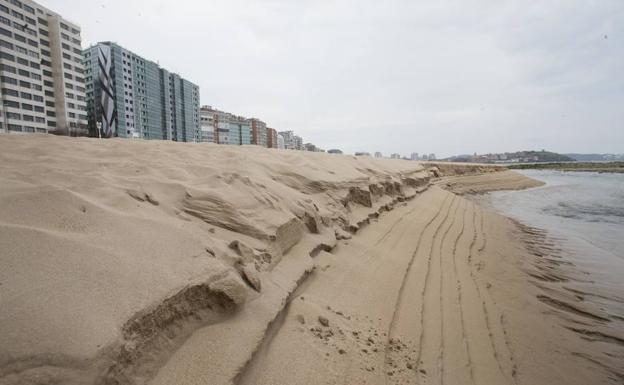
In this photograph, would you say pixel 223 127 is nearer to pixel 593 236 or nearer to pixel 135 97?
pixel 135 97

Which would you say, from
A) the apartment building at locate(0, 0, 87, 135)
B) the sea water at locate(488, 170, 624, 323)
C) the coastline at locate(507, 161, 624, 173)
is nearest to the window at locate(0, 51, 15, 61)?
the apartment building at locate(0, 0, 87, 135)

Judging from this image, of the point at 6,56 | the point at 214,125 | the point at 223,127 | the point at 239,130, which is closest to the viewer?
the point at 6,56

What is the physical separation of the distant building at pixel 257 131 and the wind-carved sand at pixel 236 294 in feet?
258

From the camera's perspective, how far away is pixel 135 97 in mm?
48781

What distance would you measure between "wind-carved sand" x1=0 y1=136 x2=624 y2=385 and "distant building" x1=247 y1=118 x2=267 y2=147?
258ft

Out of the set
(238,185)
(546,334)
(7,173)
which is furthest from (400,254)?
(7,173)

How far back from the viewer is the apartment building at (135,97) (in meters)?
39.8

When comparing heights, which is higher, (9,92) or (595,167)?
(9,92)

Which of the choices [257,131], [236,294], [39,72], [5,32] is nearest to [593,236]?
[236,294]

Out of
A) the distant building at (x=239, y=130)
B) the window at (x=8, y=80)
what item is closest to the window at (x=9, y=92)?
the window at (x=8, y=80)

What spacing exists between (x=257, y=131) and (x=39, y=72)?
4971 centimetres

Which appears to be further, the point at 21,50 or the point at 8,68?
the point at 21,50

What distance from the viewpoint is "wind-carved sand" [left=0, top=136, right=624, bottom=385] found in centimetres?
133

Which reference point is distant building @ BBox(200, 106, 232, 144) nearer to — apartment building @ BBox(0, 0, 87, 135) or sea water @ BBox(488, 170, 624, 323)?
apartment building @ BBox(0, 0, 87, 135)
